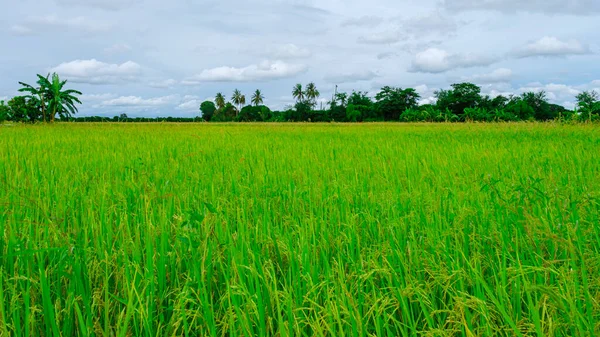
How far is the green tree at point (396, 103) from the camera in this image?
52.4m

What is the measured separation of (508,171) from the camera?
398 cm

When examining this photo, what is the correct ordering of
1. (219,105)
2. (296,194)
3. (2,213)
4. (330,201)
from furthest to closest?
(219,105), (296,194), (330,201), (2,213)

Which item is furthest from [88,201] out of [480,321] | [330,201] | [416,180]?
[416,180]

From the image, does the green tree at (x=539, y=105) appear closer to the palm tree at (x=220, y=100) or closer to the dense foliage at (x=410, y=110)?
the dense foliage at (x=410, y=110)

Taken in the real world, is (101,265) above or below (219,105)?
below

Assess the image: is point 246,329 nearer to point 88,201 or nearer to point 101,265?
point 101,265

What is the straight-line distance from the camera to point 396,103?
52.4 metres

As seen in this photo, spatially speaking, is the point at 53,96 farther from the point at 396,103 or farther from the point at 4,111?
the point at 396,103

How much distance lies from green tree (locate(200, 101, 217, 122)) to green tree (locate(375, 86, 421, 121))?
33927mm

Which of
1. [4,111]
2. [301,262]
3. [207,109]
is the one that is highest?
[207,109]

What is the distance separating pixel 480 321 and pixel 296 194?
1.66 meters

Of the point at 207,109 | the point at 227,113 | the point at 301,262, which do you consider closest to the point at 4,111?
the point at 301,262

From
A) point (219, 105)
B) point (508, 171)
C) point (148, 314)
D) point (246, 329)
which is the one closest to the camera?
point (246, 329)

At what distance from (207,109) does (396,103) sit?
126 ft
